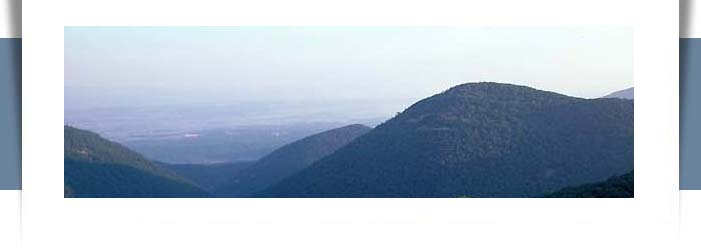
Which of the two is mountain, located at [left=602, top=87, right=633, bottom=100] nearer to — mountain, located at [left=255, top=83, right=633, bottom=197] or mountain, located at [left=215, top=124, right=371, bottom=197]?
mountain, located at [left=255, top=83, right=633, bottom=197]

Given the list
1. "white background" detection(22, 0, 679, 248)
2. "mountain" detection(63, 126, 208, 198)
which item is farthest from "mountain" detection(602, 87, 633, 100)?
"mountain" detection(63, 126, 208, 198)
